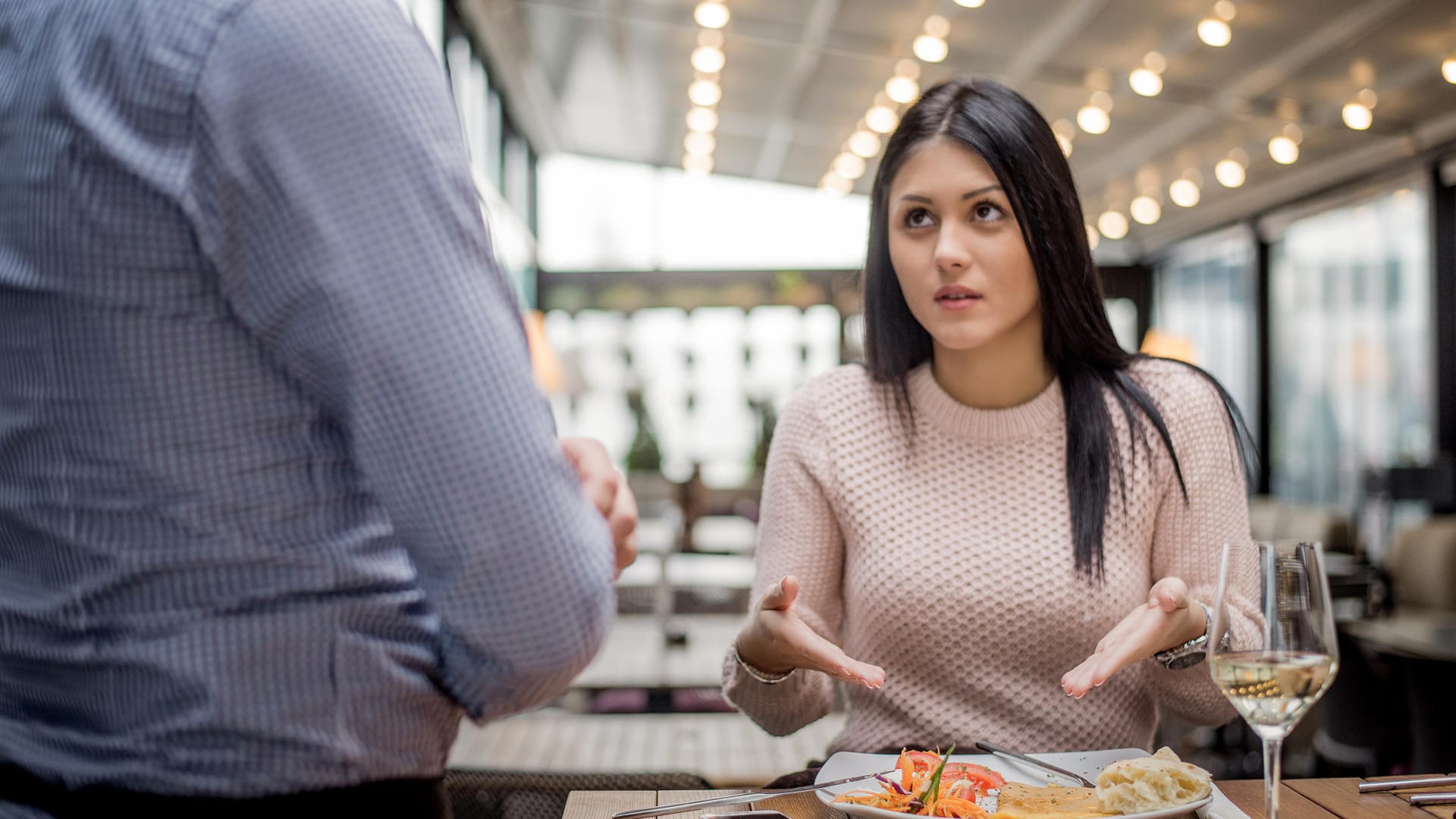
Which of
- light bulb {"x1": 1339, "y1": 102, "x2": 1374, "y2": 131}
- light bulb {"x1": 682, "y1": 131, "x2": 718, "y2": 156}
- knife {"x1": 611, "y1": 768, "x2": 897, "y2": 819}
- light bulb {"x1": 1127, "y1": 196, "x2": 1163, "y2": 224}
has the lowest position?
knife {"x1": 611, "y1": 768, "x2": 897, "y2": 819}

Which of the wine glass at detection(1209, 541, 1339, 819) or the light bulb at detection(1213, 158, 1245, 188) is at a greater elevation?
the light bulb at detection(1213, 158, 1245, 188)

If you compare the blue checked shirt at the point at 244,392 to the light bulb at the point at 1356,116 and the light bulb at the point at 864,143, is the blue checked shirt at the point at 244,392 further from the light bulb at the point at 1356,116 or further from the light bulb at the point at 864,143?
the light bulb at the point at 864,143

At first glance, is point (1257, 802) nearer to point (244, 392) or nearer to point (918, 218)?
point (918, 218)

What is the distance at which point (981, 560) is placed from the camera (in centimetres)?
143

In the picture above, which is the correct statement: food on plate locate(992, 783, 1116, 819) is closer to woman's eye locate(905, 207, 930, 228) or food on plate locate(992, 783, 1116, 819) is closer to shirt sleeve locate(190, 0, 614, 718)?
shirt sleeve locate(190, 0, 614, 718)

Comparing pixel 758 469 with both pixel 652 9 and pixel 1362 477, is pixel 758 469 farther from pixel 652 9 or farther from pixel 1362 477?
pixel 1362 477

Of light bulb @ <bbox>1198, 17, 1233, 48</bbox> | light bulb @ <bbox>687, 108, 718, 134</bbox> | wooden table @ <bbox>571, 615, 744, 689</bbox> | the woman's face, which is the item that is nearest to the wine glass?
the woman's face

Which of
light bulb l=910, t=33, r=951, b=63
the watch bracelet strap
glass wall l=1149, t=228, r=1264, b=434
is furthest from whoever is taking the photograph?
glass wall l=1149, t=228, r=1264, b=434

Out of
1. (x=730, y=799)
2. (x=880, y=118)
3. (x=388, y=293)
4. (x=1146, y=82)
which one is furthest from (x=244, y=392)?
(x=880, y=118)

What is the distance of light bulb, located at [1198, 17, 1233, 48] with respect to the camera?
17.9 ft

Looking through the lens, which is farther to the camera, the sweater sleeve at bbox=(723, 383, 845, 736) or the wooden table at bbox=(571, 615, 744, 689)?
the wooden table at bbox=(571, 615, 744, 689)

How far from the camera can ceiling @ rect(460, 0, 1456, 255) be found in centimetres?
557

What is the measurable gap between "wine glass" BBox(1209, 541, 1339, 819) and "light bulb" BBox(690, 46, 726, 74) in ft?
22.4

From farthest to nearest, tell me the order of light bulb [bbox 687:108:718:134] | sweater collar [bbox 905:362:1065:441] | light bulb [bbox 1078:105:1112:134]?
light bulb [bbox 687:108:718:134] → light bulb [bbox 1078:105:1112:134] → sweater collar [bbox 905:362:1065:441]
